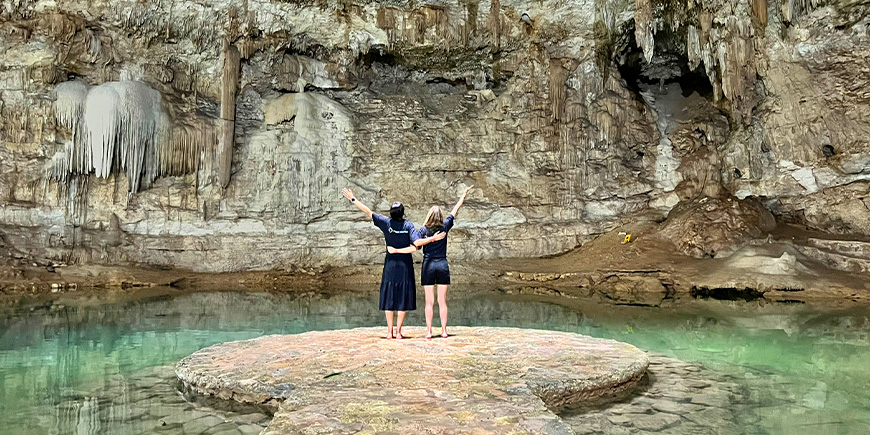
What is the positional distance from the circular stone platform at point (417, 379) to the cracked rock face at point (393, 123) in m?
12.8

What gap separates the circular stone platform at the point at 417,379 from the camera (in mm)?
3506

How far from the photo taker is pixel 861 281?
13.5 meters

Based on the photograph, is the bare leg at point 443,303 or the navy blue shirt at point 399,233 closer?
the navy blue shirt at point 399,233

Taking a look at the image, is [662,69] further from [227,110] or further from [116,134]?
[116,134]

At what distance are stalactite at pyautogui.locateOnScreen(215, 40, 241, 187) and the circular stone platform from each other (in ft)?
43.0

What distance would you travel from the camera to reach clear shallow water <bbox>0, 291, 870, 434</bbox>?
4160mm

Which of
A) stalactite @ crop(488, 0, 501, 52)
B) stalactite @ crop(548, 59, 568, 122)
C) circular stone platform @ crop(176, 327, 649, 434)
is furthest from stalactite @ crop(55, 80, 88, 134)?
circular stone platform @ crop(176, 327, 649, 434)

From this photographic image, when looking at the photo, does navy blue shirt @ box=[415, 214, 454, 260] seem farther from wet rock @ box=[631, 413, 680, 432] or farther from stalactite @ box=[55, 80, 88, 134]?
stalactite @ box=[55, 80, 88, 134]

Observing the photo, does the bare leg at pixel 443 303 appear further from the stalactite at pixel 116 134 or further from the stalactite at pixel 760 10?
the stalactite at pixel 116 134

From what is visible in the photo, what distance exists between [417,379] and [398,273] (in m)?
1.89

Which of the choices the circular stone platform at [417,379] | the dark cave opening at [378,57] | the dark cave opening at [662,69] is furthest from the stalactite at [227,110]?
the circular stone platform at [417,379]

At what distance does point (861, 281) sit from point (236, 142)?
16091mm

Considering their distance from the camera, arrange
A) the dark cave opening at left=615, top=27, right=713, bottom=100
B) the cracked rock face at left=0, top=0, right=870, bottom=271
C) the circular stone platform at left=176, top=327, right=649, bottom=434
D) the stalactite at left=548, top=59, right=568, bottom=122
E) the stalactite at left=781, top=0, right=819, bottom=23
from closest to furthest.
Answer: the circular stone platform at left=176, top=327, right=649, bottom=434
the stalactite at left=781, top=0, right=819, bottom=23
the cracked rock face at left=0, top=0, right=870, bottom=271
the stalactite at left=548, top=59, right=568, bottom=122
the dark cave opening at left=615, top=27, right=713, bottom=100

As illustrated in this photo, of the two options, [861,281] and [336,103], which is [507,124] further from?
[861,281]
